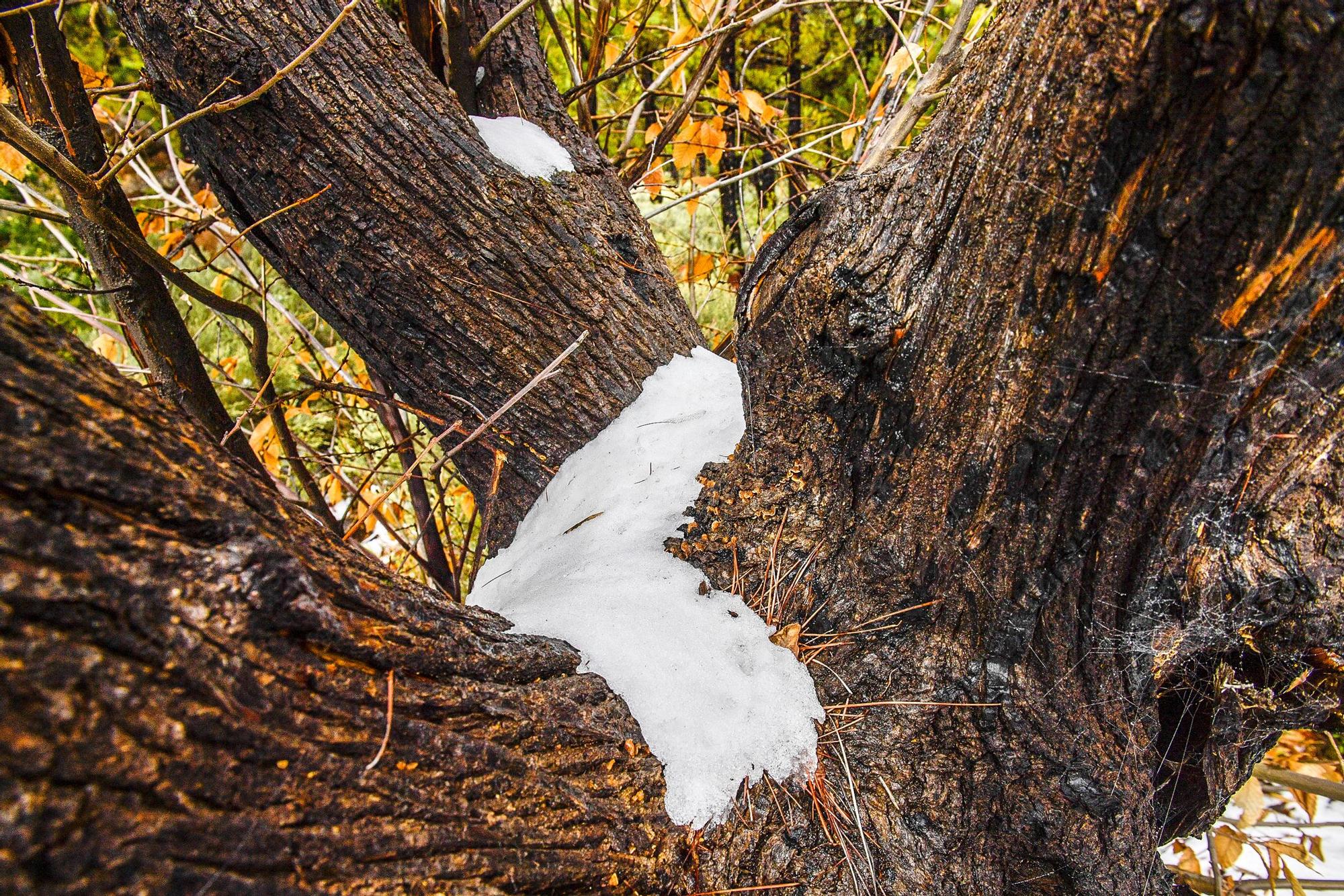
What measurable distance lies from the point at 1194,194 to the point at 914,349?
36cm

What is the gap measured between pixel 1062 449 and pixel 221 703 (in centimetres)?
98

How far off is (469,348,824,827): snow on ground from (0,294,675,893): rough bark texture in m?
0.16

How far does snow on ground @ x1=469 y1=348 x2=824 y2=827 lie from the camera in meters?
1.11

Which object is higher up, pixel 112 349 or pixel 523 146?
pixel 112 349

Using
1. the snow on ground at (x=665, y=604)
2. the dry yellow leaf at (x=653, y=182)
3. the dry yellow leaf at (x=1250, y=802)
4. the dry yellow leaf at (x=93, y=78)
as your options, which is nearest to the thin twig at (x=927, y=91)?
the snow on ground at (x=665, y=604)

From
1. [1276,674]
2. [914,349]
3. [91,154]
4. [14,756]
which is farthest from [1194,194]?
[91,154]

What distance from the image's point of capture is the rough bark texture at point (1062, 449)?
72 cm

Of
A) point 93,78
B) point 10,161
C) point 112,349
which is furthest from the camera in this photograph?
point 112,349

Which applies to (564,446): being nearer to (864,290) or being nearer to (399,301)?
(399,301)

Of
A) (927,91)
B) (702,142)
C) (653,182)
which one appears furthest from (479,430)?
(653,182)

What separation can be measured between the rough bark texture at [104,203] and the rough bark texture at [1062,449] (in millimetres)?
1218

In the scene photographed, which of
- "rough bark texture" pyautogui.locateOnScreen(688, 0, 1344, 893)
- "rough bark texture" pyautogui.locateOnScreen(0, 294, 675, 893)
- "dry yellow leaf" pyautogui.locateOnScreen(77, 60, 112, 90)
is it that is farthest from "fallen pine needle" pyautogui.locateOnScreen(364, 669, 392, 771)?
"dry yellow leaf" pyautogui.locateOnScreen(77, 60, 112, 90)

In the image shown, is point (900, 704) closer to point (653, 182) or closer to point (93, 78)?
point (653, 182)

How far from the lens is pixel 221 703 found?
67 cm
